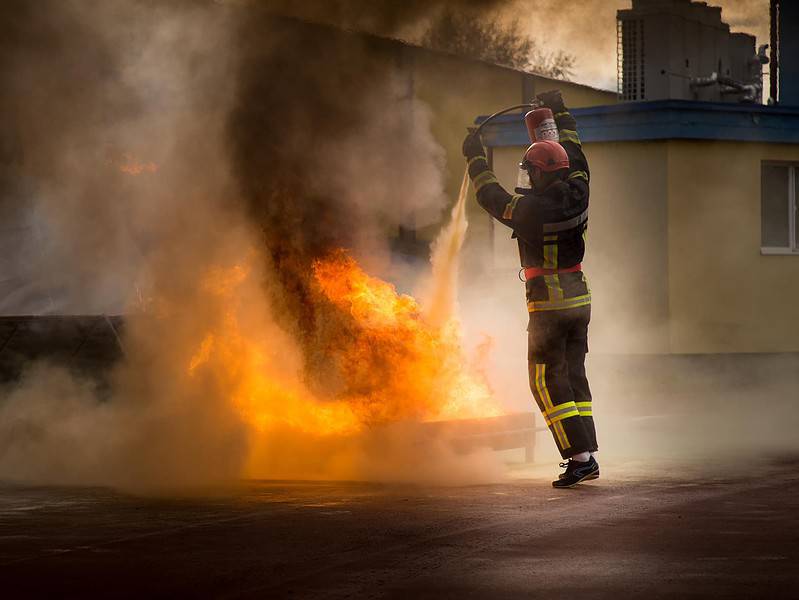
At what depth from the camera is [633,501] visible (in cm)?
794

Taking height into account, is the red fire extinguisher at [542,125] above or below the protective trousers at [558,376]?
above

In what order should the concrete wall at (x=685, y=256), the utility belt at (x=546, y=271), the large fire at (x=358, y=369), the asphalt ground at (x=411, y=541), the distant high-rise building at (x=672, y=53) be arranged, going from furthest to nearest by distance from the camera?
1. the distant high-rise building at (x=672, y=53)
2. the concrete wall at (x=685, y=256)
3. the large fire at (x=358, y=369)
4. the utility belt at (x=546, y=271)
5. the asphalt ground at (x=411, y=541)

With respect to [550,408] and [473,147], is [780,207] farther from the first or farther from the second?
[550,408]

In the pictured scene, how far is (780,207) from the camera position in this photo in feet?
65.3

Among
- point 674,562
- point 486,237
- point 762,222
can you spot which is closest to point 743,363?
point 762,222

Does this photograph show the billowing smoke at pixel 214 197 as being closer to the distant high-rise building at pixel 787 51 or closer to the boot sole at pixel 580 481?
the boot sole at pixel 580 481

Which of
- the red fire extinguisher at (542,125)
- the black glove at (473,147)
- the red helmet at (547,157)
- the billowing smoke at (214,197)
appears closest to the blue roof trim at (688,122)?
the billowing smoke at (214,197)

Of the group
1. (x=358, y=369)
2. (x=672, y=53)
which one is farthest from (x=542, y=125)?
(x=672, y=53)

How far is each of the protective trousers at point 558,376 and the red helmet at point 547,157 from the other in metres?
0.92

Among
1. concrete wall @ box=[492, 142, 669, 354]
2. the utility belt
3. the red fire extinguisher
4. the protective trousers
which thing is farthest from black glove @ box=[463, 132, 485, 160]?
concrete wall @ box=[492, 142, 669, 354]

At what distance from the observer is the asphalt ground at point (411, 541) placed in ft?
18.3

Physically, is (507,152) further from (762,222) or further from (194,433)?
(194,433)

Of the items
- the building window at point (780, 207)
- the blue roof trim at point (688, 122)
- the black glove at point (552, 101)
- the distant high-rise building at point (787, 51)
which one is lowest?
the black glove at point (552, 101)

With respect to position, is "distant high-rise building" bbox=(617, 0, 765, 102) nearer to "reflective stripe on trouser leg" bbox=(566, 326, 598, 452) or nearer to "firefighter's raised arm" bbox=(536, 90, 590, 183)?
"firefighter's raised arm" bbox=(536, 90, 590, 183)
